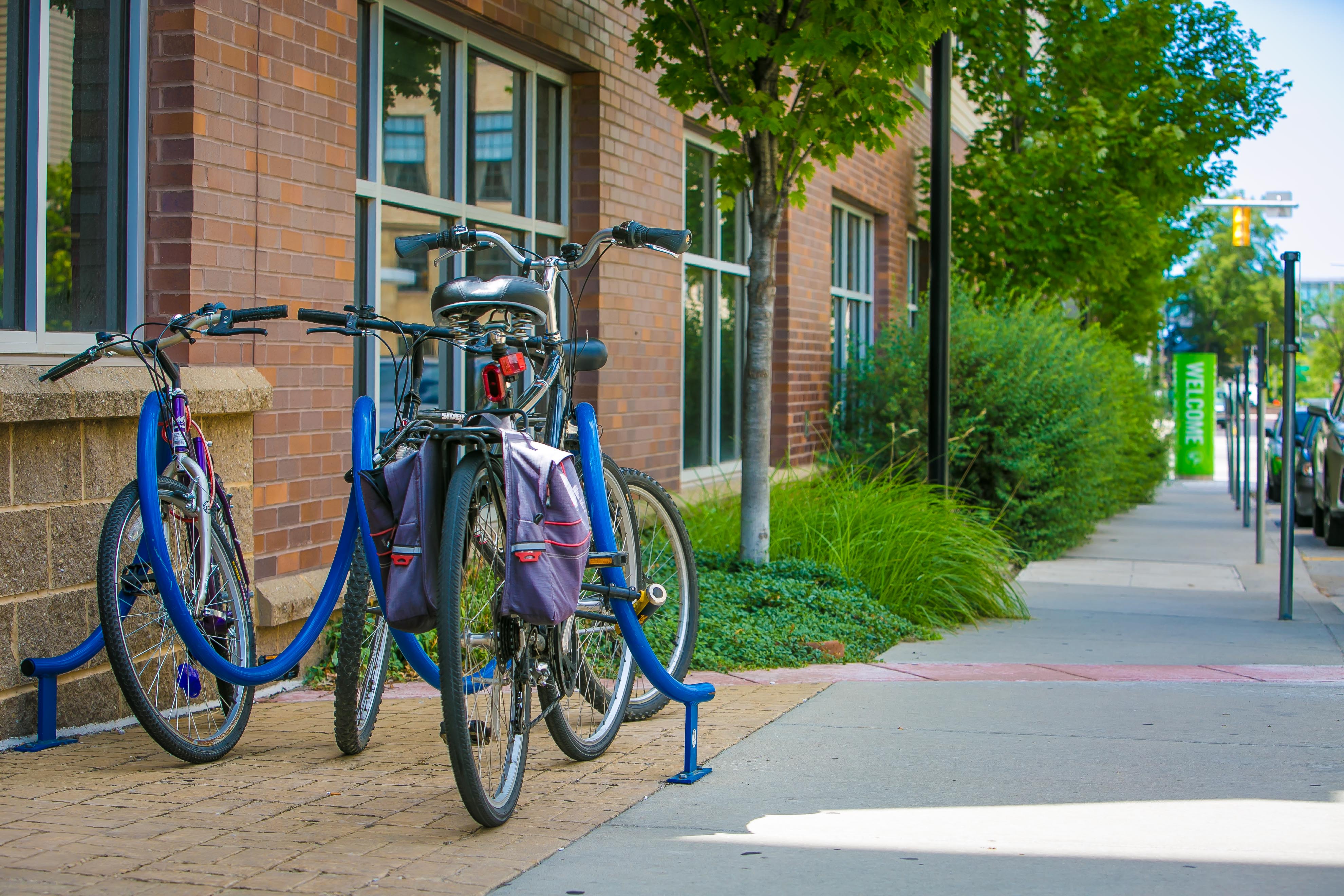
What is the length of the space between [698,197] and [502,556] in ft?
23.1

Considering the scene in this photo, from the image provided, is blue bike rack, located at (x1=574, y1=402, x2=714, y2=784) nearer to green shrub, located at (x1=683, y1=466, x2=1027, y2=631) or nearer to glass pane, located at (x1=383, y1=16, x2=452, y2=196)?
glass pane, located at (x1=383, y1=16, x2=452, y2=196)

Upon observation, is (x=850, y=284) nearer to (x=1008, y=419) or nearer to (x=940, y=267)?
(x=1008, y=419)

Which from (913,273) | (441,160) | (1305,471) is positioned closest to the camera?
(441,160)

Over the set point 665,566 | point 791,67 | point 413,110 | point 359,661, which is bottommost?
point 359,661

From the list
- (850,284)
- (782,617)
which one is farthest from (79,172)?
(850,284)

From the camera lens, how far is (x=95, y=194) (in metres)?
5.01

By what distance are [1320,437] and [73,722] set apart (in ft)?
44.1

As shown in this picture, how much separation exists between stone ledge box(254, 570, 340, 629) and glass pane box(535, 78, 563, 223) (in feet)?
10.4

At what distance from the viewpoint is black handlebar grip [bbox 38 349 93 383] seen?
164 inches

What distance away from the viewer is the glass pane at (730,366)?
10.8m

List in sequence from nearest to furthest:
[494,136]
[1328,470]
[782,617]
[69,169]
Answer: [69,169], [782,617], [494,136], [1328,470]

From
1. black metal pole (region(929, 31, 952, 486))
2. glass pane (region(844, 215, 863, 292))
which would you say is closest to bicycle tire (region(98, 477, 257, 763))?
black metal pole (region(929, 31, 952, 486))

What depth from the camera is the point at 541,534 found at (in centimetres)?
362

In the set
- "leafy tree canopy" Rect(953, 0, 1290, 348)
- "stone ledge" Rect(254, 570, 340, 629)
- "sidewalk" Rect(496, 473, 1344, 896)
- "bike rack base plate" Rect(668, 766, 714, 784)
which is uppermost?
"leafy tree canopy" Rect(953, 0, 1290, 348)
